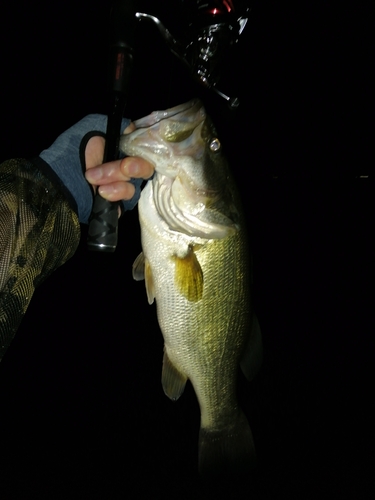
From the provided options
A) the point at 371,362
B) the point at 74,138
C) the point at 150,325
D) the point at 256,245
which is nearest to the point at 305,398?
the point at 371,362

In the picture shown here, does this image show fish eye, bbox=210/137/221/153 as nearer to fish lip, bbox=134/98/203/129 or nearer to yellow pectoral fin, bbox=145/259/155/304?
fish lip, bbox=134/98/203/129

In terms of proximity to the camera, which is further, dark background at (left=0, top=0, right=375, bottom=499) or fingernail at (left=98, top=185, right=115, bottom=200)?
dark background at (left=0, top=0, right=375, bottom=499)

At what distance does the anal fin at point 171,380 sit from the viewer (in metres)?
1.38

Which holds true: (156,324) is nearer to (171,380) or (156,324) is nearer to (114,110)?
(171,380)

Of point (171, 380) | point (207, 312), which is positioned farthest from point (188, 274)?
point (171, 380)

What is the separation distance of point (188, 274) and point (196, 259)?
7 cm

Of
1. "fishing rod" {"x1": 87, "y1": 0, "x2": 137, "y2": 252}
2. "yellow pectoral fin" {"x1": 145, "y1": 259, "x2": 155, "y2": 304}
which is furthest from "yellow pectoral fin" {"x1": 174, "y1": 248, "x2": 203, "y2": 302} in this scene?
"fishing rod" {"x1": 87, "y1": 0, "x2": 137, "y2": 252}

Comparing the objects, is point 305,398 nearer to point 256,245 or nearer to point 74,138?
point 256,245

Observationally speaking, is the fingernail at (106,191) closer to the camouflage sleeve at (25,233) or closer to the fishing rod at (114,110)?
the fishing rod at (114,110)

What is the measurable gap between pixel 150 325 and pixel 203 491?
70.8 inches

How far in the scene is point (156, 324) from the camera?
414 cm

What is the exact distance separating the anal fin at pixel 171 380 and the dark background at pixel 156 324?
58.3 inches

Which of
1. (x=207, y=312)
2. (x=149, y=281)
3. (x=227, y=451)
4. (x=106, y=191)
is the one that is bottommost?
(x=227, y=451)

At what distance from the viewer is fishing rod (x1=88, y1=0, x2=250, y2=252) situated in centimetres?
104
